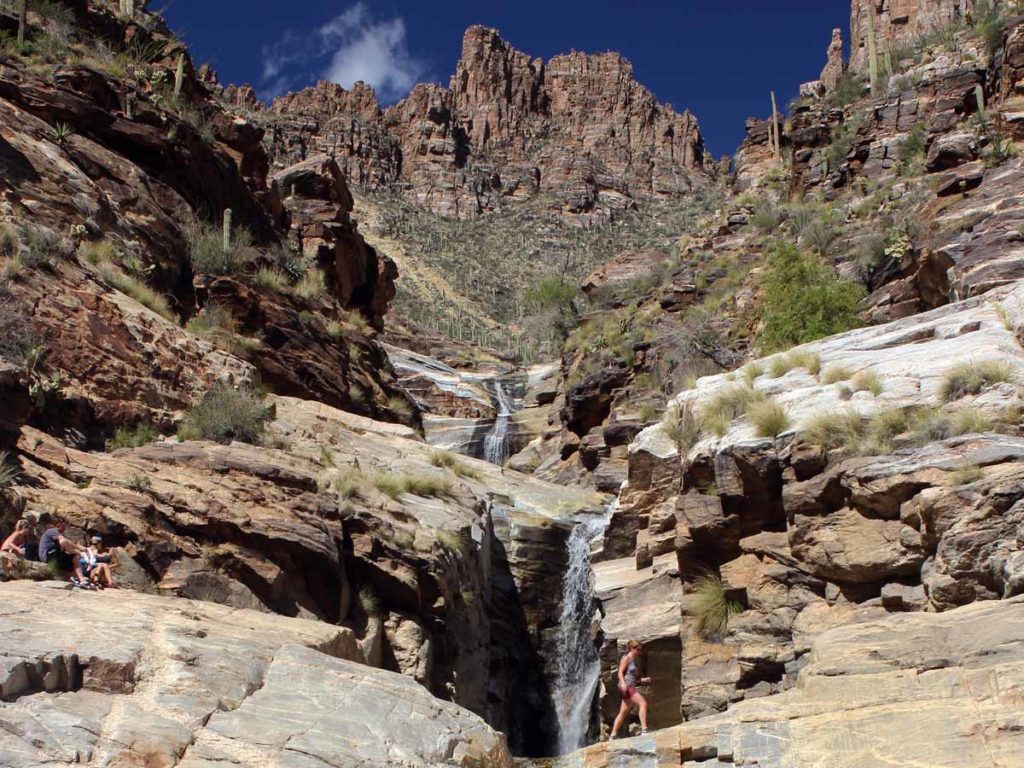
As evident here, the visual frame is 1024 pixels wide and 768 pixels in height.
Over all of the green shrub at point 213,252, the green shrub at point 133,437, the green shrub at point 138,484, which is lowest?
the green shrub at point 138,484

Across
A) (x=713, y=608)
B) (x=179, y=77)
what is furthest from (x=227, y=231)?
(x=713, y=608)

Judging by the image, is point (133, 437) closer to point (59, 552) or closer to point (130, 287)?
point (59, 552)

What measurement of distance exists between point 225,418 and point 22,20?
38.1 feet

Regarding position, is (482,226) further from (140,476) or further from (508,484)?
(140,476)

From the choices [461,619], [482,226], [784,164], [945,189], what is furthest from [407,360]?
[482,226]

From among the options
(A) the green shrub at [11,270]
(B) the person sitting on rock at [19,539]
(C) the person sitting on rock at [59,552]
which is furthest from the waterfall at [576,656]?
(A) the green shrub at [11,270]

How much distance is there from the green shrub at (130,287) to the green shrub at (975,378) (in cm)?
1235

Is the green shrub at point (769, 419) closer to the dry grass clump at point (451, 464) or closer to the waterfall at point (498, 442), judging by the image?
the dry grass clump at point (451, 464)

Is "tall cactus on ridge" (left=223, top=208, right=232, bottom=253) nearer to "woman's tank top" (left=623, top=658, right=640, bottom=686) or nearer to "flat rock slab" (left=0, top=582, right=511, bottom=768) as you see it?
"flat rock slab" (left=0, top=582, right=511, bottom=768)

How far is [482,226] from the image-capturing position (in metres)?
115

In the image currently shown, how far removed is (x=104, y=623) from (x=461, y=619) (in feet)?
25.7

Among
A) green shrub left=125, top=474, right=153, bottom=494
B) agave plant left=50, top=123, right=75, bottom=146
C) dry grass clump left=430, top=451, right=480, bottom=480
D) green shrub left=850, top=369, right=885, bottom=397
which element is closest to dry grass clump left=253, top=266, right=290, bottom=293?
agave plant left=50, top=123, right=75, bottom=146

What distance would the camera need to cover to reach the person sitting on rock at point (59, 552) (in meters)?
9.46

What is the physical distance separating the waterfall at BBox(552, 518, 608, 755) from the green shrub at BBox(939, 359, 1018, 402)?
8.18 meters
